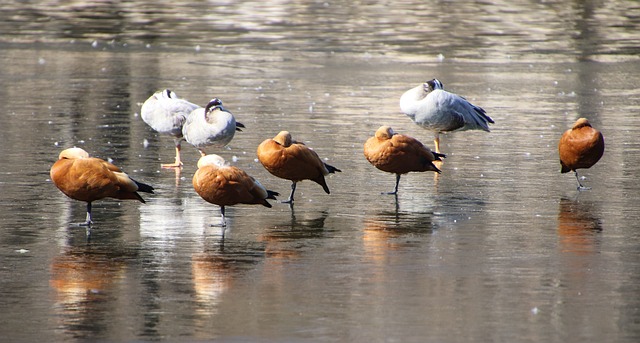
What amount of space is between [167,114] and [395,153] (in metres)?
3.79

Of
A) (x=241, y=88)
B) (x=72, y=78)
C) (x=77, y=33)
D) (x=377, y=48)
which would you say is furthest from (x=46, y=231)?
(x=77, y=33)

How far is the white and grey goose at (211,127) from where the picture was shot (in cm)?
1366

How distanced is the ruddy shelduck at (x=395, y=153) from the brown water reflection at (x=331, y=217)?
1.12 ft

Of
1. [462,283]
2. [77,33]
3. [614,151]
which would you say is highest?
[462,283]

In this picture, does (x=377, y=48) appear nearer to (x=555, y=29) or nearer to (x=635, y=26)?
(x=555, y=29)

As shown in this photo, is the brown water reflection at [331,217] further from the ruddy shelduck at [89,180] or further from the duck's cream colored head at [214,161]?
the duck's cream colored head at [214,161]

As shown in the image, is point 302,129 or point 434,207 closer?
point 434,207

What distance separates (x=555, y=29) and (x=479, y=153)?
729 inches

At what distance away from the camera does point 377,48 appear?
2831 cm

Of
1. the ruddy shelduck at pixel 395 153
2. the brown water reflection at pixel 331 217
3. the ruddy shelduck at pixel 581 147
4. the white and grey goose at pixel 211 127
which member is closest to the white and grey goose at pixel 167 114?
the brown water reflection at pixel 331 217

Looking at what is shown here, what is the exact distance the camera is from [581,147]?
487 inches

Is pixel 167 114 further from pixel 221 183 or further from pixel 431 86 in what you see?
pixel 221 183

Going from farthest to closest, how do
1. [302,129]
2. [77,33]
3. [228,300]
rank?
[77,33], [302,129], [228,300]

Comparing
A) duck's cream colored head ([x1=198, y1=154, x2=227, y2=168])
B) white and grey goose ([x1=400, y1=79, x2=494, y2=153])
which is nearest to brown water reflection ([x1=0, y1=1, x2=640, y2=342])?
white and grey goose ([x1=400, y1=79, x2=494, y2=153])
